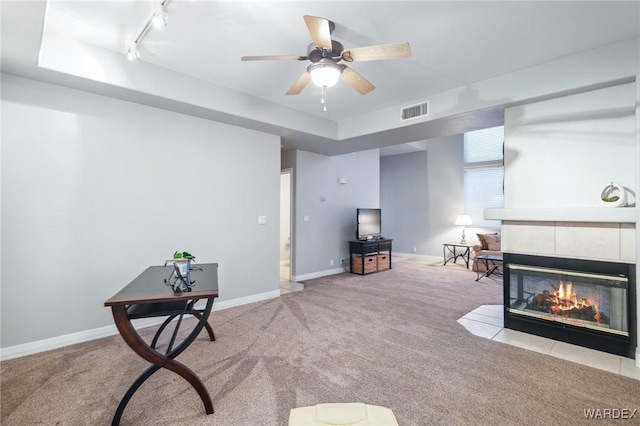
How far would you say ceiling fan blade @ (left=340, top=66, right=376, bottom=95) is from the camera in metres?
2.42

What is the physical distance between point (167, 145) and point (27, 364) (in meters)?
2.39

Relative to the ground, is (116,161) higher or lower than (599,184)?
higher

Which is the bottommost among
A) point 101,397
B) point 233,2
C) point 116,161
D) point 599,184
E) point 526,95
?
point 101,397

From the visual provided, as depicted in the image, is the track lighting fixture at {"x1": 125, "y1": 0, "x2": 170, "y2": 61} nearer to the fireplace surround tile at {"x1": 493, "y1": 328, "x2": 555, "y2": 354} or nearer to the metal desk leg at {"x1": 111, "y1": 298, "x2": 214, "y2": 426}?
the metal desk leg at {"x1": 111, "y1": 298, "x2": 214, "y2": 426}

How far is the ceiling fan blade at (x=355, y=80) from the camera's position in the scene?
242 cm

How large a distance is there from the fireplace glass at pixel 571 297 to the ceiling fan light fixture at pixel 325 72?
8.95 ft

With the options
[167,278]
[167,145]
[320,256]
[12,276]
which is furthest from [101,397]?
[320,256]

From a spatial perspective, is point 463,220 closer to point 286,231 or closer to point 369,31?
point 286,231

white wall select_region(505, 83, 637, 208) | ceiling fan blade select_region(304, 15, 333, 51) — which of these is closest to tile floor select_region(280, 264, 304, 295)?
white wall select_region(505, 83, 637, 208)

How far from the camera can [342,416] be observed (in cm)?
122

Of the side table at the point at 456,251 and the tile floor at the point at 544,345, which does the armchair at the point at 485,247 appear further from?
the tile floor at the point at 544,345

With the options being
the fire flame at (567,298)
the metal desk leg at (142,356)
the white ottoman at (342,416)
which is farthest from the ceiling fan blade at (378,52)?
the fire flame at (567,298)

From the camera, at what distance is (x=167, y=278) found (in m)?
2.25

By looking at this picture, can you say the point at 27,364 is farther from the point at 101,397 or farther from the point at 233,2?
the point at 233,2
